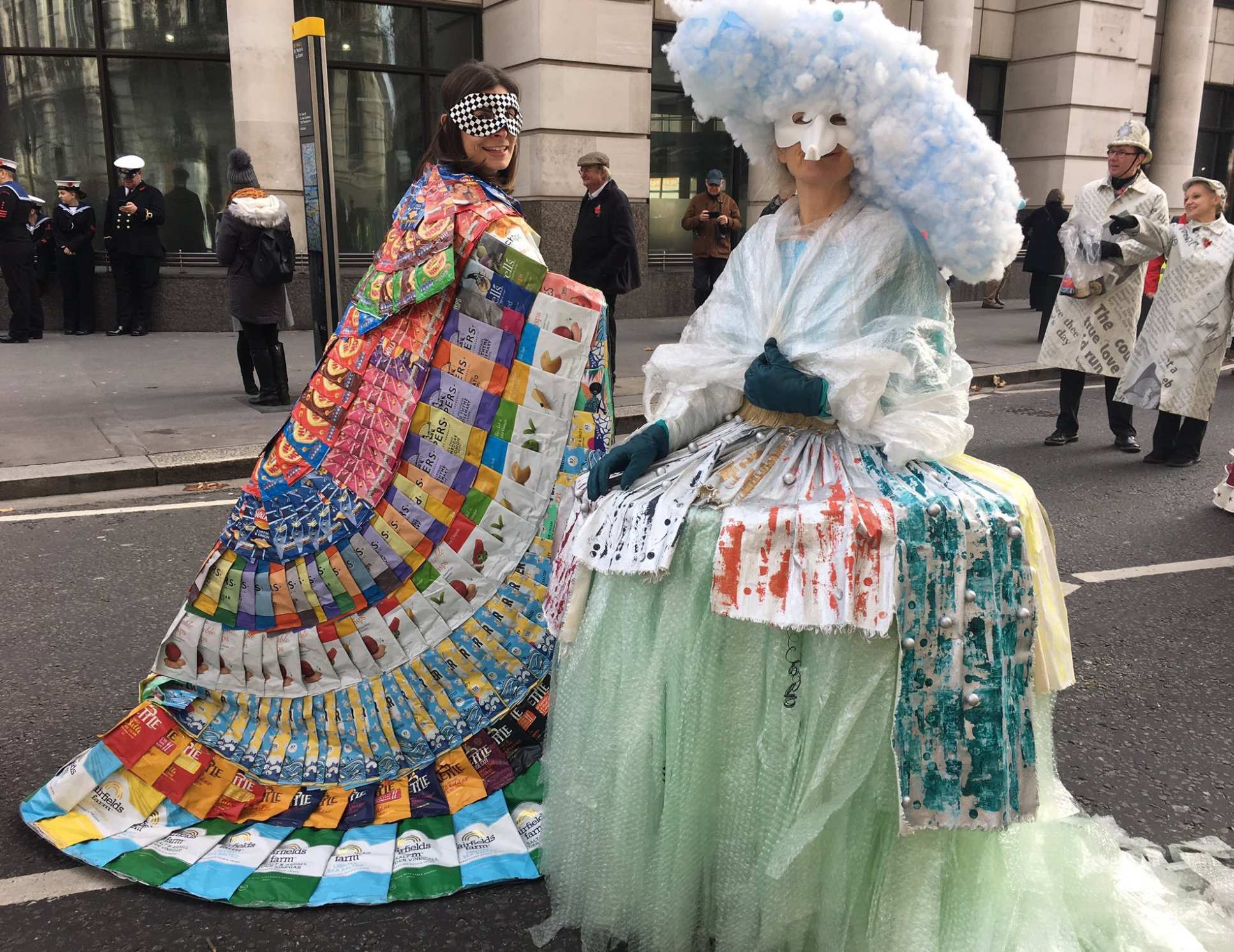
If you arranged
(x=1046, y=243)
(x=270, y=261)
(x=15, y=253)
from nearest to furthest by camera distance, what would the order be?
(x=270, y=261), (x=15, y=253), (x=1046, y=243)

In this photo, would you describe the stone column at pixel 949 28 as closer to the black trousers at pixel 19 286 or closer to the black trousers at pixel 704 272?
the black trousers at pixel 704 272

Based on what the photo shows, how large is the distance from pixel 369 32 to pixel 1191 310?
10.4 metres

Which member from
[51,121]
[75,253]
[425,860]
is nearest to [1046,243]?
[75,253]

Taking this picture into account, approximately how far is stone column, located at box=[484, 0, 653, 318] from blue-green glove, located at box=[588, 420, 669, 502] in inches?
426

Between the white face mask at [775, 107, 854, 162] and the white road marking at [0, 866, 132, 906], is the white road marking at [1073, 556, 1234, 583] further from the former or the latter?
the white road marking at [0, 866, 132, 906]

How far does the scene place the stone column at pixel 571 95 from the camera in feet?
41.8

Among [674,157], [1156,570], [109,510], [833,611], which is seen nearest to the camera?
[833,611]

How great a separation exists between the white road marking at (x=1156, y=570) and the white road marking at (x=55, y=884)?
13.6ft

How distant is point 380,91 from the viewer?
1359 cm

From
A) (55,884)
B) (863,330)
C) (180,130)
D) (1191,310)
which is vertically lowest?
(55,884)

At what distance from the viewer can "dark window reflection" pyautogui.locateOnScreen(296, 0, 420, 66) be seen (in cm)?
1321

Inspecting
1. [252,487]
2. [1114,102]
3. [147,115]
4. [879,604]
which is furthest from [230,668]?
[1114,102]

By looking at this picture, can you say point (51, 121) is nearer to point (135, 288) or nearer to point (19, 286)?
point (135, 288)

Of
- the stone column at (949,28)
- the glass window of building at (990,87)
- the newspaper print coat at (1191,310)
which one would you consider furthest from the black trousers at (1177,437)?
the glass window of building at (990,87)
